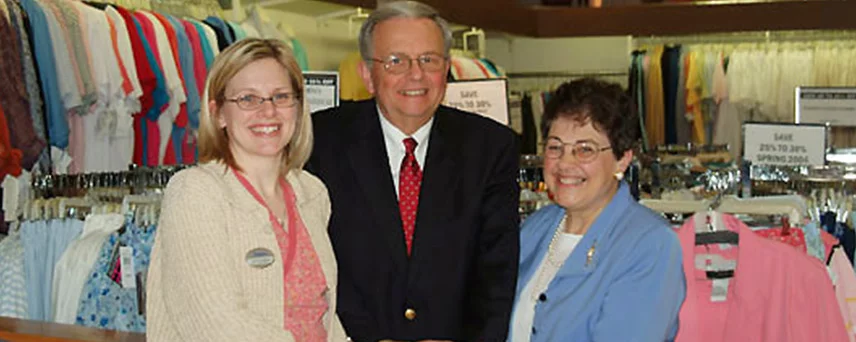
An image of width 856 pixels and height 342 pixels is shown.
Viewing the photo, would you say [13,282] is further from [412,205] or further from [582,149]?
[582,149]

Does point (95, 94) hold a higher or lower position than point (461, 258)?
higher

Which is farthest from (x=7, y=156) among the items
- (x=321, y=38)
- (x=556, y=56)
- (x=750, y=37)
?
(x=750, y=37)

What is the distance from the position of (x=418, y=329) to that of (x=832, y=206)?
1793mm

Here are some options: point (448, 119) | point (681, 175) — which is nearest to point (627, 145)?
point (448, 119)

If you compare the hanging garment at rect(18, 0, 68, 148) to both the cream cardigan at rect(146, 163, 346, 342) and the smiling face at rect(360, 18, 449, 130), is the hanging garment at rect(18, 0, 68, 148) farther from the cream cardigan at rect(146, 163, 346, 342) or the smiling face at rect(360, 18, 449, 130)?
the cream cardigan at rect(146, 163, 346, 342)

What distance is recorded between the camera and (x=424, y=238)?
257 centimetres

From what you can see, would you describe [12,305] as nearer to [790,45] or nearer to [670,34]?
[670,34]

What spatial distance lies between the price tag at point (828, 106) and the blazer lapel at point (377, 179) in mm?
3448

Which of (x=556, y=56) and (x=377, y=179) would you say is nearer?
(x=377, y=179)

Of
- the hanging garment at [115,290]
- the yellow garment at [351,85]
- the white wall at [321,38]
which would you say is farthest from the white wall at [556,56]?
the hanging garment at [115,290]

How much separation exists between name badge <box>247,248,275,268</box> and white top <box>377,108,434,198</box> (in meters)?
0.63

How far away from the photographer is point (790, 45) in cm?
937

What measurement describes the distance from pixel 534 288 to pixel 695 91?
7242 millimetres

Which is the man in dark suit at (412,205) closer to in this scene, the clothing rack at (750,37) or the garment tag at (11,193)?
the garment tag at (11,193)
